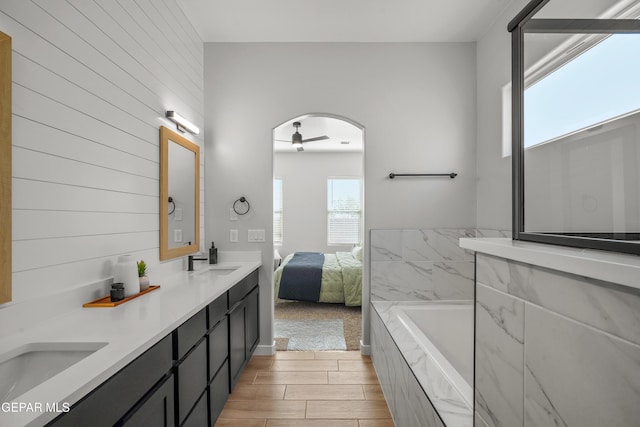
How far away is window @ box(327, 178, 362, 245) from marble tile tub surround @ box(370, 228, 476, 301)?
14.2 ft

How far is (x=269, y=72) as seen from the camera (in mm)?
3141

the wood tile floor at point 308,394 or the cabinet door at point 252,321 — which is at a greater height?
the cabinet door at point 252,321

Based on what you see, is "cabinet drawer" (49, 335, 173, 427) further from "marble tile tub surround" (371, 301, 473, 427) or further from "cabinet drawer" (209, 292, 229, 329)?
"marble tile tub surround" (371, 301, 473, 427)

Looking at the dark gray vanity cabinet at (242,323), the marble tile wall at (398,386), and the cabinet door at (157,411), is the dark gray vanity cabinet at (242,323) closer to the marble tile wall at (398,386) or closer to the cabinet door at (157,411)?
the cabinet door at (157,411)

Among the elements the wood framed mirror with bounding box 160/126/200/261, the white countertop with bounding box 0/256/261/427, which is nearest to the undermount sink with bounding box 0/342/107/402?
the white countertop with bounding box 0/256/261/427

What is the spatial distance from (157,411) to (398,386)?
1.37 meters

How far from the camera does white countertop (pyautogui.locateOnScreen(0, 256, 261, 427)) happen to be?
0.80 metres

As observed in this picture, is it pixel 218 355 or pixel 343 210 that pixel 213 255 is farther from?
pixel 343 210

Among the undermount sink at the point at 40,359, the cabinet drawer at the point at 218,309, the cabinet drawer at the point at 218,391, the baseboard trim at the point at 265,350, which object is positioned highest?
the undermount sink at the point at 40,359

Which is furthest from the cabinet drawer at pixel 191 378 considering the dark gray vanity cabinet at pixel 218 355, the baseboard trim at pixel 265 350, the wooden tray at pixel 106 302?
the baseboard trim at pixel 265 350

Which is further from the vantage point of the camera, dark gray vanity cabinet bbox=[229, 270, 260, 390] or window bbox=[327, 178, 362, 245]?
window bbox=[327, 178, 362, 245]

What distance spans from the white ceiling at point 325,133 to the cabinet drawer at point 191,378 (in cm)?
325

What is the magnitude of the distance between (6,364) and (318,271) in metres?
3.83

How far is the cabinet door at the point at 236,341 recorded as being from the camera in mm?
2268
